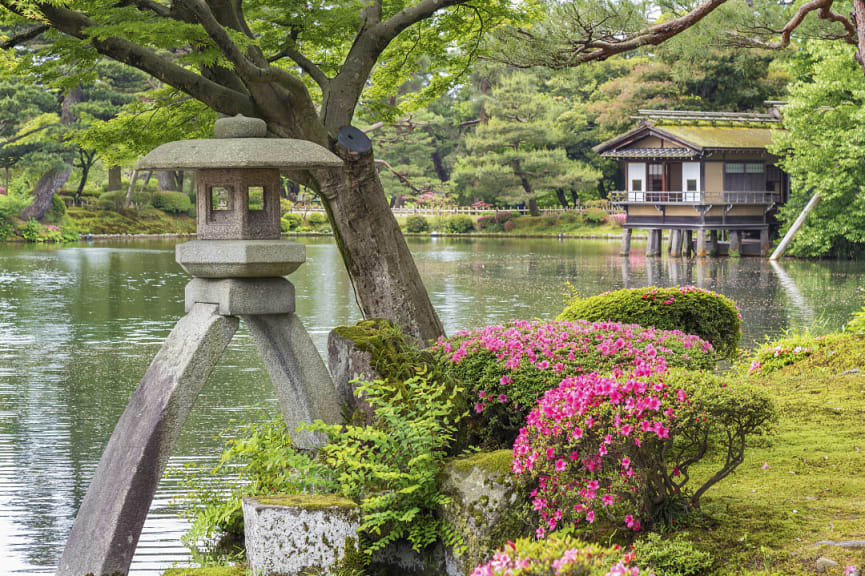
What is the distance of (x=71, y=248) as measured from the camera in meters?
45.5

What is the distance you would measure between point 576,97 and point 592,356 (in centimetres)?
5380

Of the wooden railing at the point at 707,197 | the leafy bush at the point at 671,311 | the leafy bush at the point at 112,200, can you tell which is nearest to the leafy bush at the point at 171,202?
the leafy bush at the point at 112,200

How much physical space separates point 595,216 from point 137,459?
52.5m

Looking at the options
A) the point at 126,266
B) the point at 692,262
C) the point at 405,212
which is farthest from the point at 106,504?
the point at 405,212

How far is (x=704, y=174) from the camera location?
3922 cm

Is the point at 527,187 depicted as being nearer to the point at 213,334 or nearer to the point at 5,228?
the point at 5,228

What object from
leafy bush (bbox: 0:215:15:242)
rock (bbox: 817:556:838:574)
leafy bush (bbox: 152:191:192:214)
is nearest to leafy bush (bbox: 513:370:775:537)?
rock (bbox: 817:556:838:574)

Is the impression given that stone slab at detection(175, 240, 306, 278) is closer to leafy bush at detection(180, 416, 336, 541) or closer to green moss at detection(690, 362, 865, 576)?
leafy bush at detection(180, 416, 336, 541)

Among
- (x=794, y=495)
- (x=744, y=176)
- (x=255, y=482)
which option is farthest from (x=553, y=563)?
(x=744, y=176)

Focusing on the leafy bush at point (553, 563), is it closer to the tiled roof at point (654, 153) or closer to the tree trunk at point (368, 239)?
the tree trunk at point (368, 239)

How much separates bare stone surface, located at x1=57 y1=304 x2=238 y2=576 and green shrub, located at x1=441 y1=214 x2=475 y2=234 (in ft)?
180

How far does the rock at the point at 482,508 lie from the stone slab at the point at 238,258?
1900 mm

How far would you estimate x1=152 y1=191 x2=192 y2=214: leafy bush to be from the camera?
190 ft

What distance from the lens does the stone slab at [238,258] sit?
636 cm
